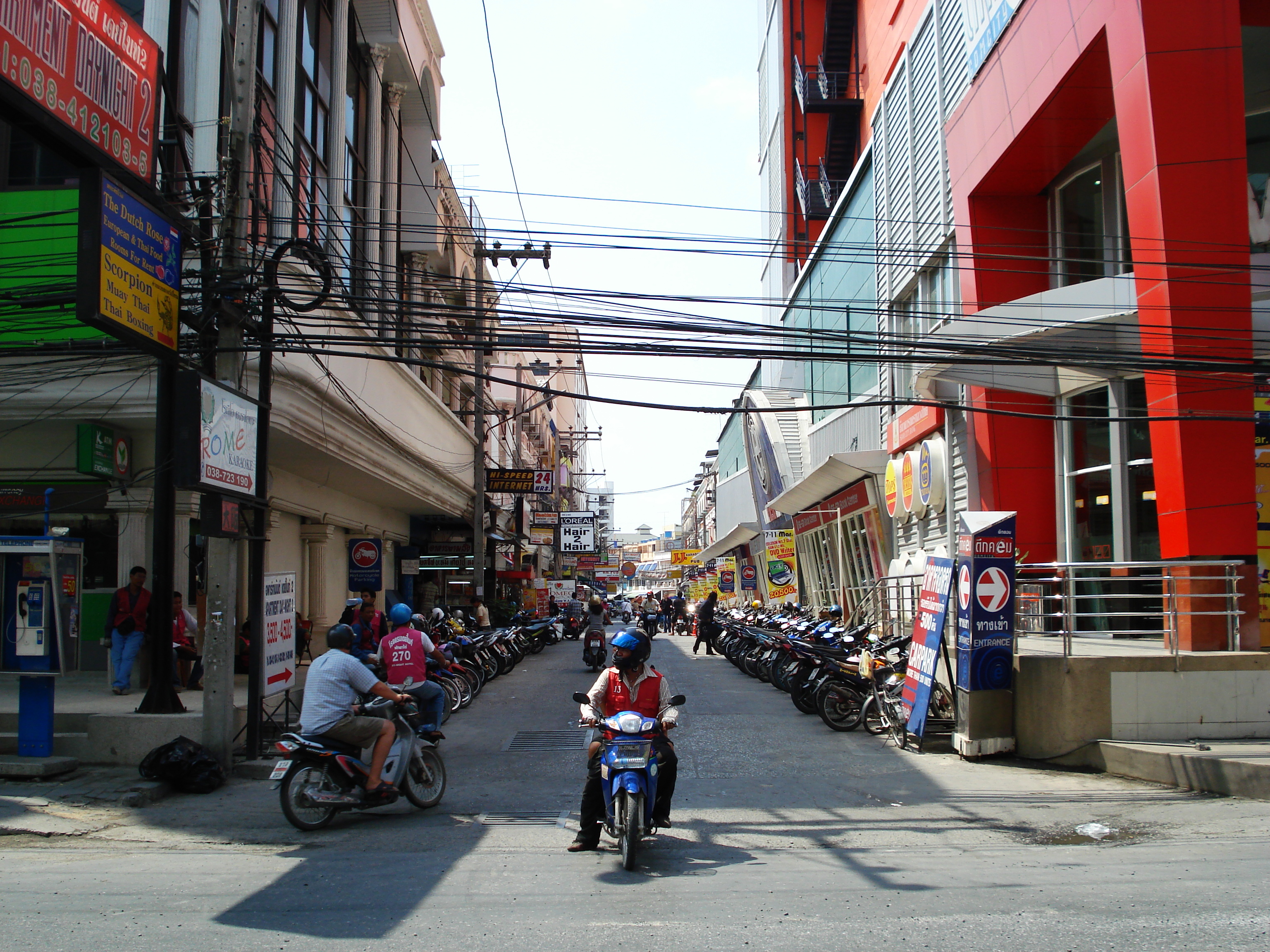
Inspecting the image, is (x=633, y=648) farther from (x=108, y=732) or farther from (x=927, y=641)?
(x=108, y=732)

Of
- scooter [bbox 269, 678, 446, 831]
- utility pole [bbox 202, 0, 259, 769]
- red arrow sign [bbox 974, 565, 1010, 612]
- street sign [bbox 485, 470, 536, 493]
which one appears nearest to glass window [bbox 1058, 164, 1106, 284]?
red arrow sign [bbox 974, 565, 1010, 612]

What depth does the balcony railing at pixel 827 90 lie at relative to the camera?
3675 centimetres

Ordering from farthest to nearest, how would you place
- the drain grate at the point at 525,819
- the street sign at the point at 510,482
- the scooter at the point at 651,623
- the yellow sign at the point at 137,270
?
the scooter at the point at 651,623 → the street sign at the point at 510,482 → the yellow sign at the point at 137,270 → the drain grate at the point at 525,819

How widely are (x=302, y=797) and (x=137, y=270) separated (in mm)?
4947

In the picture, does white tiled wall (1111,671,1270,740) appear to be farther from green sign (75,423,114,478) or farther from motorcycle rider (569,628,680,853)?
green sign (75,423,114,478)

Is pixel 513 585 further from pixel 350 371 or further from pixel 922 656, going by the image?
pixel 922 656

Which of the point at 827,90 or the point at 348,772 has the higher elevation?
the point at 827,90

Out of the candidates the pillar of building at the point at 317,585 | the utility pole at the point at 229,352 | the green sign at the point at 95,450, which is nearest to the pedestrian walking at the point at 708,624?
the pillar of building at the point at 317,585

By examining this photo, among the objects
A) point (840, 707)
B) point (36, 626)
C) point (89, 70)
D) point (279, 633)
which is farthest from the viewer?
point (840, 707)

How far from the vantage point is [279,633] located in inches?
428

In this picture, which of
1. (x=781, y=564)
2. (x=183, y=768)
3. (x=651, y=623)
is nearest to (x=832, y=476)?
(x=781, y=564)

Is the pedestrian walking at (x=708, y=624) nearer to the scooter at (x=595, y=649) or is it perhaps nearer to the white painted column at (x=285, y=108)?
the scooter at (x=595, y=649)

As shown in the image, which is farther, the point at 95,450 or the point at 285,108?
the point at 285,108

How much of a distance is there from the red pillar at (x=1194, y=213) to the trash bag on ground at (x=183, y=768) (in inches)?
420
